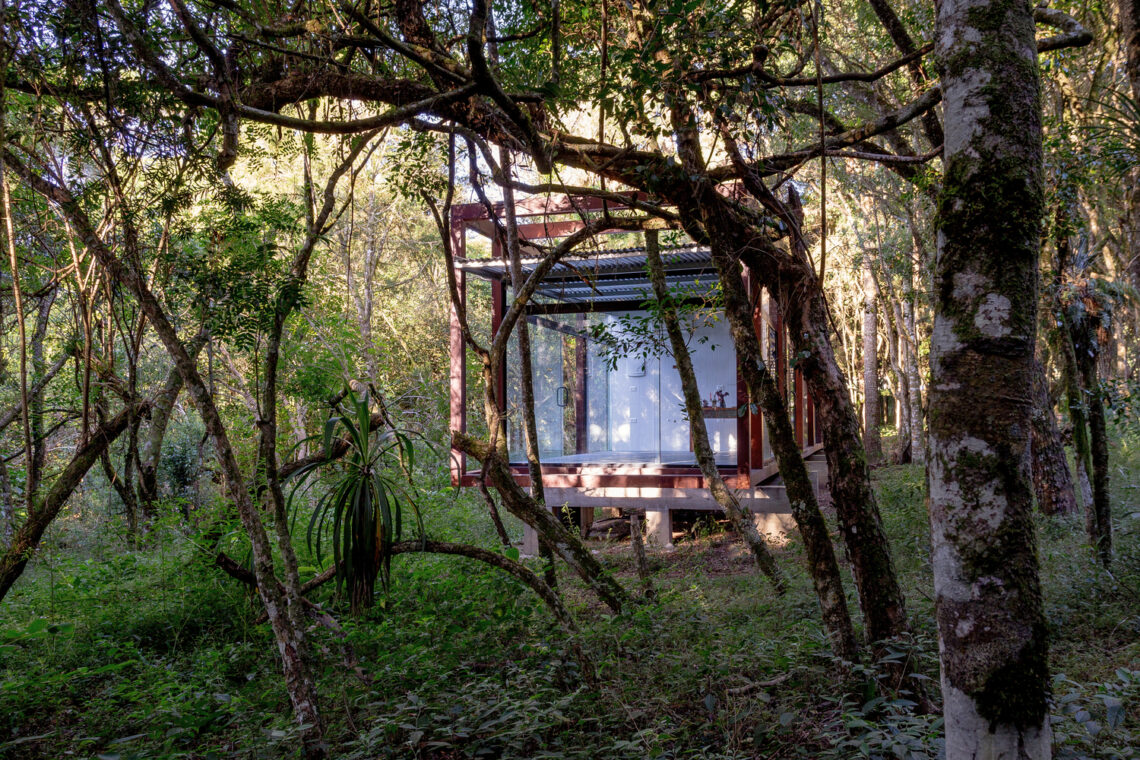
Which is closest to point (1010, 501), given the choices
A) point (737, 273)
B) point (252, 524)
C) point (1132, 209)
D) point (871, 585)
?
point (871, 585)

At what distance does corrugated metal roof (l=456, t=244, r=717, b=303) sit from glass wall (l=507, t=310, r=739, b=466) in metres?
0.51

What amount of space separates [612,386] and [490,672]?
391 inches

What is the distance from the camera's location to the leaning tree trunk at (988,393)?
1798 millimetres

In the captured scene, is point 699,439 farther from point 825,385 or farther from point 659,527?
point 659,527

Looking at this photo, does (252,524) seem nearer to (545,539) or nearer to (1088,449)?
(545,539)

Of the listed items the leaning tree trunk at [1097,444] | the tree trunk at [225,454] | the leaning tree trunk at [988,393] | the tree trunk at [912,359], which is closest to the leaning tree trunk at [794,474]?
the leaning tree trunk at [988,393]

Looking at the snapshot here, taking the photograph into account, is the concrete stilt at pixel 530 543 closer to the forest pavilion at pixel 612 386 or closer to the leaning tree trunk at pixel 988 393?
the forest pavilion at pixel 612 386

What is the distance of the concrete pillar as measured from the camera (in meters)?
10.1

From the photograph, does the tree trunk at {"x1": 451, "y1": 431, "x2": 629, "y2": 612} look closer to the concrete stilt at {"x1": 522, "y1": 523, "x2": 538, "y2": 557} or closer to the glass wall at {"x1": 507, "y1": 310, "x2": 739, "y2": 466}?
the concrete stilt at {"x1": 522, "y1": 523, "x2": 538, "y2": 557}

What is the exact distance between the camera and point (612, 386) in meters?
14.1

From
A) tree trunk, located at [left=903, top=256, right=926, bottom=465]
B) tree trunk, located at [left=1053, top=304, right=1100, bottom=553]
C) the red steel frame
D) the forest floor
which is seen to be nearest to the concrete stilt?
the red steel frame

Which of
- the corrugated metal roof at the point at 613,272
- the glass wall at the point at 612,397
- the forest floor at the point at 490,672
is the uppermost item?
the corrugated metal roof at the point at 613,272

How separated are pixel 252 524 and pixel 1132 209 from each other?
6.10m

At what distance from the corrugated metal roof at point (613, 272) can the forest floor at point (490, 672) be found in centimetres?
385
